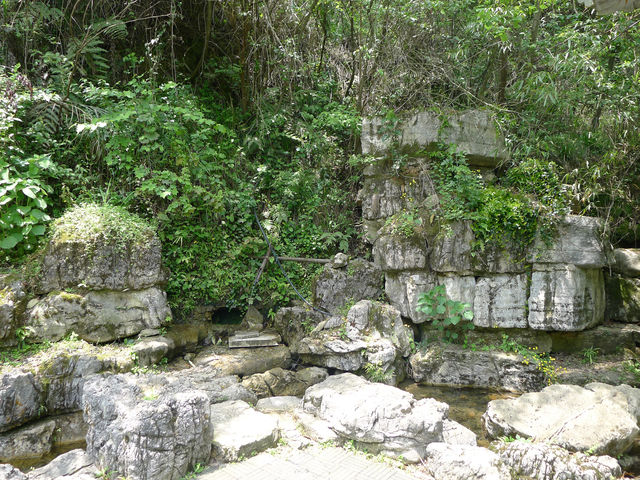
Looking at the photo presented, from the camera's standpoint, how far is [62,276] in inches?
222

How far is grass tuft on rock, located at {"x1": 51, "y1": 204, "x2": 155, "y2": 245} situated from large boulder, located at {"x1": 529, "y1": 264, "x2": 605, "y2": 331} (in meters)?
6.10

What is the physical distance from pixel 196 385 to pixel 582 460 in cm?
422

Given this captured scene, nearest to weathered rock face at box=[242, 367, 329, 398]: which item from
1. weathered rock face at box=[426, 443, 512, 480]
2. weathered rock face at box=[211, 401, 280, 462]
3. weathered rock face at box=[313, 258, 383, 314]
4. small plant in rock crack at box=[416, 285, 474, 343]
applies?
weathered rock face at box=[211, 401, 280, 462]

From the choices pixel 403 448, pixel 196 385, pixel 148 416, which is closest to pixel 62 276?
pixel 196 385

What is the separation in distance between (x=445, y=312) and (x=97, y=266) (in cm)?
534

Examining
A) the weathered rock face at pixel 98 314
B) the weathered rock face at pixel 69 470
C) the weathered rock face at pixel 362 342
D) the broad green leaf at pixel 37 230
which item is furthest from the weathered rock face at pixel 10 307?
the weathered rock face at pixel 362 342

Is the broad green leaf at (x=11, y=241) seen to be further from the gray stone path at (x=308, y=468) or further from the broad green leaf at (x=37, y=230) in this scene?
the gray stone path at (x=308, y=468)

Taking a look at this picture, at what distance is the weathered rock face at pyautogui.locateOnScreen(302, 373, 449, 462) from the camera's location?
11.9ft

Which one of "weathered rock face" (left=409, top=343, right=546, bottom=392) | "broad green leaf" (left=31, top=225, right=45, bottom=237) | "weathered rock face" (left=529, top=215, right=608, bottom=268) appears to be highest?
"broad green leaf" (left=31, top=225, right=45, bottom=237)

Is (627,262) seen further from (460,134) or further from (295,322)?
(295,322)

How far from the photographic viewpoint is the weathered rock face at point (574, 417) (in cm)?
409

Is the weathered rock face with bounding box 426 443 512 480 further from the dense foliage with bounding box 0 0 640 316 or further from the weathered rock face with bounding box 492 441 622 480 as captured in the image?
the dense foliage with bounding box 0 0 640 316

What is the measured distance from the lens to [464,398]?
Answer: 5.73 m

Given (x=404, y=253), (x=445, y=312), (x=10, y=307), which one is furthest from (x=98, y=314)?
(x=445, y=312)
